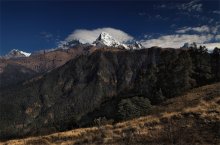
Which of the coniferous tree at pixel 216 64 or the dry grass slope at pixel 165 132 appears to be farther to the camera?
the coniferous tree at pixel 216 64

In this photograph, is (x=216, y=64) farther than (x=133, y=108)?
Yes

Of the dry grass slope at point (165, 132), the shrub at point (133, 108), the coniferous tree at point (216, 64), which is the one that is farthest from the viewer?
the coniferous tree at point (216, 64)

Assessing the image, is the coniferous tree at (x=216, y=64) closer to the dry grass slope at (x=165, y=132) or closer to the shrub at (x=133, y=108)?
the shrub at (x=133, y=108)

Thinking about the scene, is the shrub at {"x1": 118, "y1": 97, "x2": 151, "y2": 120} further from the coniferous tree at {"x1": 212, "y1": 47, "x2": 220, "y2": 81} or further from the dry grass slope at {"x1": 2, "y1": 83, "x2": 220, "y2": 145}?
the coniferous tree at {"x1": 212, "y1": 47, "x2": 220, "y2": 81}

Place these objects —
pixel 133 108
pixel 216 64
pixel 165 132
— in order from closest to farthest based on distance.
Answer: pixel 165 132
pixel 133 108
pixel 216 64

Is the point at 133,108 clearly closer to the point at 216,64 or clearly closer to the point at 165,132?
the point at 165,132

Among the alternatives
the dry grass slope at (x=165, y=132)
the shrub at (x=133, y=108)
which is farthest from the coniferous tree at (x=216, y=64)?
the dry grass slope at (x=165, y=132)

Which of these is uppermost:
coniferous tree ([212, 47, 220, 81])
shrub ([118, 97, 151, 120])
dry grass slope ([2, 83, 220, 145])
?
coniferous tree ([212, 47, 220, 81])

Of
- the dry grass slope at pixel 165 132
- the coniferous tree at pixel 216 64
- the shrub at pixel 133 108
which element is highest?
the coniferous tree at pixel 216 64

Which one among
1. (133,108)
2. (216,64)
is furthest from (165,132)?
(216,64)

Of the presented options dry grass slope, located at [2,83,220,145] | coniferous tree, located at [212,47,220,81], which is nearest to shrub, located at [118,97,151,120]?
dry grass slope, located at [2,83,220,145]

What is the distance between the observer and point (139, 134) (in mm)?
42688

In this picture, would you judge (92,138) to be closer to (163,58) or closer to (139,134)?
(139,134)

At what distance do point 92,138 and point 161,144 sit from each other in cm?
1100
